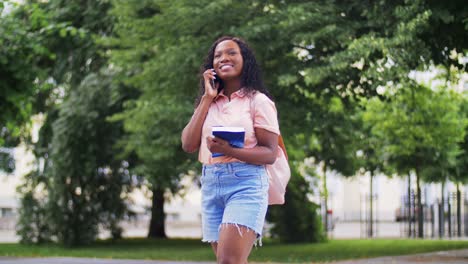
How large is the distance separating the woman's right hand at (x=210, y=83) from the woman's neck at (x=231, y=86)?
0.16 ft

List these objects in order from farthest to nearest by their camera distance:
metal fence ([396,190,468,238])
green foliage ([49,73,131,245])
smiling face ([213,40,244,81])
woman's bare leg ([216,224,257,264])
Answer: metal fence ([396,190,468,238])
green foliage ([49,73,131,245])
smiling face ([213,40,244,81])
woman's bare leg ([216,224,257,264])

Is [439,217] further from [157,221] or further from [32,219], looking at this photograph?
[32,219]

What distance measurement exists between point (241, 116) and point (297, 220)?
20.7 metres

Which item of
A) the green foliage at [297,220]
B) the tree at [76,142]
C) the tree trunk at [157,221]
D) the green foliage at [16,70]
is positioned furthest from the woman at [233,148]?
the tree trunk at [157,221]

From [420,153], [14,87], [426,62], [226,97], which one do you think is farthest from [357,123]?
[226,97]

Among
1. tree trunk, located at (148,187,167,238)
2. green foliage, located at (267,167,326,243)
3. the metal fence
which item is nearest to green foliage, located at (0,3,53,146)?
green foliage, located at (267,167,326,243)

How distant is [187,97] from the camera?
55.1 ft

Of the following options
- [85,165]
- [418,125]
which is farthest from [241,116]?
[418,125]

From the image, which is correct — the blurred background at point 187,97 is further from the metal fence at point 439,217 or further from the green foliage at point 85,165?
the metal fence at point 439,217

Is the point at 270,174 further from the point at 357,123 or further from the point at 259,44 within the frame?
the point at 357,123

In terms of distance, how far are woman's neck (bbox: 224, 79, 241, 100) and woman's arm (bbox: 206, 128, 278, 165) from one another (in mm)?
280

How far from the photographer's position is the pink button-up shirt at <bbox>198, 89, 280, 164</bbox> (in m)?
4.30

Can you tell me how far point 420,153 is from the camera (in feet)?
79.9

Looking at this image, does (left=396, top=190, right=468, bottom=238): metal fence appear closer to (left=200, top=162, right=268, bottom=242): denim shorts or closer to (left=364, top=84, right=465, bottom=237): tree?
(left=364, top=84, right=465, bottom=237): tree
